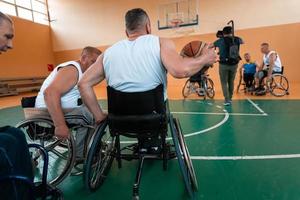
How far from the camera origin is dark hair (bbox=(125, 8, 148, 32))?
138 centimetres

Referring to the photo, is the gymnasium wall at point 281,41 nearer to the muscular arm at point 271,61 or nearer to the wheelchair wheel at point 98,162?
the muscular arm at point 271,61

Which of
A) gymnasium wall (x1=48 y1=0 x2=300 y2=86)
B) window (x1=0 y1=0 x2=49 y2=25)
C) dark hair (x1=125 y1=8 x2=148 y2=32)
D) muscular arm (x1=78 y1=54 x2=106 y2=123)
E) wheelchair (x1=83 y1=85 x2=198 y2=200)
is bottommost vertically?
wheelchair (x1=83 y1=85 x2=198 y2=200)

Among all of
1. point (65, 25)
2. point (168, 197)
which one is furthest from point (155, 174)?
point (65, 25)

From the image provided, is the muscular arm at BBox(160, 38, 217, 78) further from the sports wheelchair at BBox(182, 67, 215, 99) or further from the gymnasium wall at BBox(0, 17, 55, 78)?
the gymnasium wall at BBox(0, 17, 55, 78)

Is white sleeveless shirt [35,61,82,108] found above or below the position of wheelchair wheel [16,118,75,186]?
above

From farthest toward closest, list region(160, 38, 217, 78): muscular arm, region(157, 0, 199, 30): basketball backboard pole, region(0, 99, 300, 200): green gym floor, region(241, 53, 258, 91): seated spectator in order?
region(157, 0, 199, 30): basketball backboard pole < region(241, 53, 258, 91): seated spectator < region(0, 99, 300, 200): green gym floor < region(160, 38, 217, 78): muscular arm

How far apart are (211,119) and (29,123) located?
2547 mm

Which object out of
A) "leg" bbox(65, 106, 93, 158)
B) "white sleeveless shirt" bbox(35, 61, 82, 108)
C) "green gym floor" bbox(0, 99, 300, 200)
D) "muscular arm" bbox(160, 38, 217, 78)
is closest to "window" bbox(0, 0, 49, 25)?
"white sleeveless shirt" bbox(35, 61, 82, 108)

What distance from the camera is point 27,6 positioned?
1047cm

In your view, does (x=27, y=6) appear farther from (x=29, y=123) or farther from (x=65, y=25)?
(x=29, y=123)

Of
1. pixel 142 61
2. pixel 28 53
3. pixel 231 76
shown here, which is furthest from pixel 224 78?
pixel 28 53

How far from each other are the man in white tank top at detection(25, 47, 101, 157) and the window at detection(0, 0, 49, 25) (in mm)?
9650

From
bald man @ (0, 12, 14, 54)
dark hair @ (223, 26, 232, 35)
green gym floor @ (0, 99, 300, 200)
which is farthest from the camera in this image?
dark hair @ (223, 26, 232, 35)

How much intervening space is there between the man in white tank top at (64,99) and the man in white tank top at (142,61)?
0.36 m
